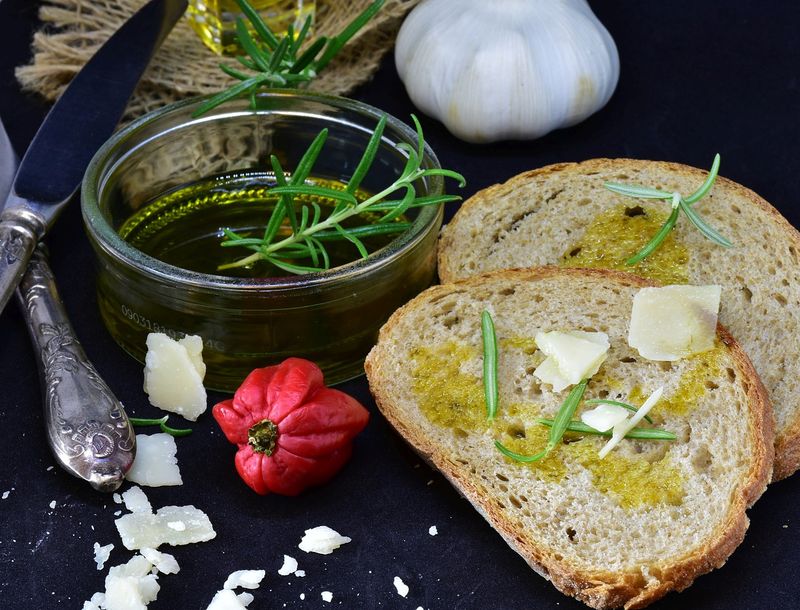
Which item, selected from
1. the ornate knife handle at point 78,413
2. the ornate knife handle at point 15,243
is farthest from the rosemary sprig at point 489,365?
the ornate knife handle at point 15,243

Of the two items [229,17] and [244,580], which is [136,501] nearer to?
[244,580]

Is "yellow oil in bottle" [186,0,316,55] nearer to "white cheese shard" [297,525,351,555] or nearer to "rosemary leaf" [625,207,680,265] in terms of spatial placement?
"rosemary leaf" [625,207,680,265]

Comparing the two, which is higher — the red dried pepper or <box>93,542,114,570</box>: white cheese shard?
the red dried pepper

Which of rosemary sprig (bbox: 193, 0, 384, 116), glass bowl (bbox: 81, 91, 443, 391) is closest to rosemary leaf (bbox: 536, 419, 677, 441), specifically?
glass bowl (bbox: 81, 91, 443, 391)

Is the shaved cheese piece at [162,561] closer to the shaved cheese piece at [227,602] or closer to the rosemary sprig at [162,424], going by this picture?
the shaved cheese piece at [227,602]

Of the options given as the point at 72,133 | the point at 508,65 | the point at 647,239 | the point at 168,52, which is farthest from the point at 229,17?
the point at 647,239

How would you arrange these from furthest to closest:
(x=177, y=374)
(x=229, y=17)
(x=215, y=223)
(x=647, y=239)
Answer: (x=229, y=17), (x=215, y=223), (x=647, y=239), (x=177, y=374)

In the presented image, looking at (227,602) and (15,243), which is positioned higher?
(15,243)
